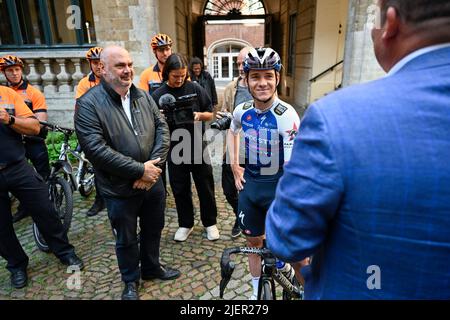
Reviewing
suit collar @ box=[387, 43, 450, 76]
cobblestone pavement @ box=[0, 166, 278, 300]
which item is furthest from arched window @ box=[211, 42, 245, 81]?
suit collar @ box=[387, 43, 450, 76]

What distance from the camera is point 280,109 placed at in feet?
7.61

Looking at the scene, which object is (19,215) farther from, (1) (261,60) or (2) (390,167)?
(2) (390,167)

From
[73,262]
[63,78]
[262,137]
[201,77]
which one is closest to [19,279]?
[73,262]

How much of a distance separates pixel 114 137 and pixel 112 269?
1672mm

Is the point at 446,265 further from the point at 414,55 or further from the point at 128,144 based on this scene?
the point at 128,144

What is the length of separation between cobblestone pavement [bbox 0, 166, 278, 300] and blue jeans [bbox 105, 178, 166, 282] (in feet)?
0.82

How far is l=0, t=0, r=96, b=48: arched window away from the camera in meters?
7.16

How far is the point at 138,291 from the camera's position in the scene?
3012 millimetres

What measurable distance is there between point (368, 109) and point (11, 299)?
3.64m

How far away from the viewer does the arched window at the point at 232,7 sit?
729 inches

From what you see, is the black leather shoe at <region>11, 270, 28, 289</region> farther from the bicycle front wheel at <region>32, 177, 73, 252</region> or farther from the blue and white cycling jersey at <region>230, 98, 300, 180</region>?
the blue and white cycling jersey at <region>230, 98, 300, 180</region>

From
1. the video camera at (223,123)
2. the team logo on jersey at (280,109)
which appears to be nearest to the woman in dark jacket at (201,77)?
the video camera at (223,123)

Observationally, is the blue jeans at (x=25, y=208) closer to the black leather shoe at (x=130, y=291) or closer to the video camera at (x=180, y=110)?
the black leather shoe at (x=130, y=291)
